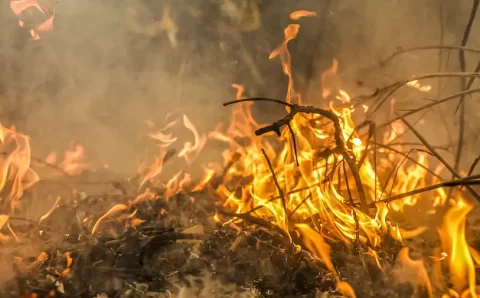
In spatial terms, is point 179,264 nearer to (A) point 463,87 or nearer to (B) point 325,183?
(B) point 325,183

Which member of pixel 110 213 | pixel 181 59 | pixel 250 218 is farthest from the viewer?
pixel 181 59

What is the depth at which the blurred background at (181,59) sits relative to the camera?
6.19 ft

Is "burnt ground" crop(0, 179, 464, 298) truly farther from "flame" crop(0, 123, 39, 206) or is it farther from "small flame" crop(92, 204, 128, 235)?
"flame" crop(0, 123, 39, 206)

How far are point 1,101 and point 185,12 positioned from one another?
2.63 feet

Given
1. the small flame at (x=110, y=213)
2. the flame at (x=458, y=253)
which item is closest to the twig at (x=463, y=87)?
the flame at (x=458, y=253)

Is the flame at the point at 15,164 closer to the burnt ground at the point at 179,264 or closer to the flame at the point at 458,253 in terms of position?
the burnt ground at the point at 179,264

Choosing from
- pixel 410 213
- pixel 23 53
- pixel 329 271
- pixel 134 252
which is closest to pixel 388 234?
pixel 329 271

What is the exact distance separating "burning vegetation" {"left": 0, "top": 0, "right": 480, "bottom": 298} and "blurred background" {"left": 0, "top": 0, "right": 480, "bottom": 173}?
5 cm

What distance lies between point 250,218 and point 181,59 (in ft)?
2.67

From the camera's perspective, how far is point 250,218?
58.2 inches

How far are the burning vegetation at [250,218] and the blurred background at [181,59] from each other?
0.05 meters

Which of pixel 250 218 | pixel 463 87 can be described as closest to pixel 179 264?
pixel 250 218

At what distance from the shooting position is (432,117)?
6.54 ft

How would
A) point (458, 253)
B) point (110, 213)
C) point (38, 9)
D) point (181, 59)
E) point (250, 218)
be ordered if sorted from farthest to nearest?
1. point (181, 59)
2. point (38, 9)
3. point (110, 213)
4. point (250, 218)
5. point (458, 253)
